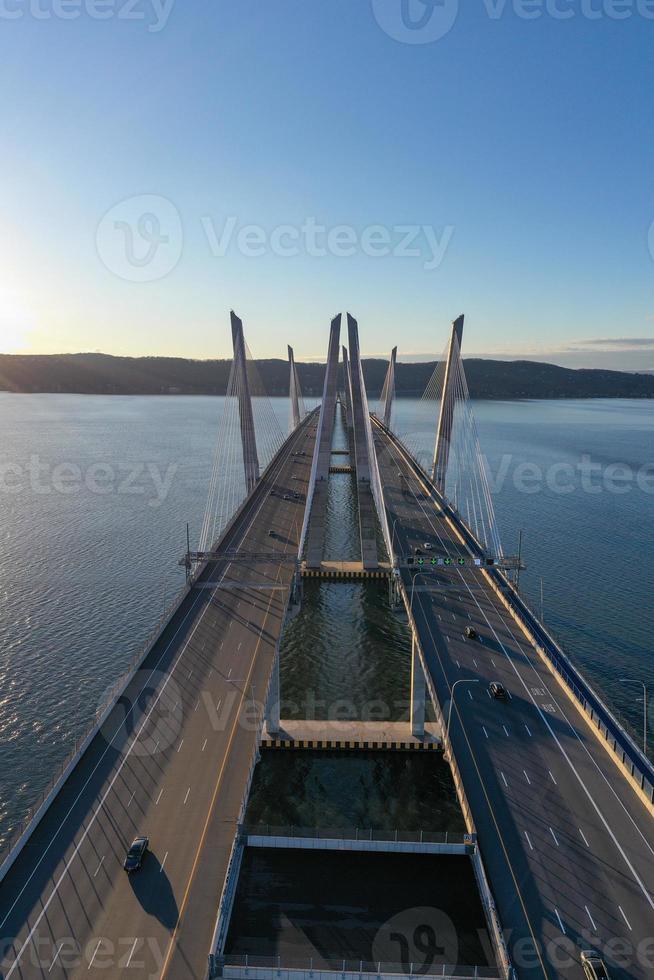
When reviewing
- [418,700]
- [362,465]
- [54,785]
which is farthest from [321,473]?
[54,785]

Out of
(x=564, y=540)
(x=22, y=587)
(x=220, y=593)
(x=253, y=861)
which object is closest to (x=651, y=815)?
(x=253, y=861)

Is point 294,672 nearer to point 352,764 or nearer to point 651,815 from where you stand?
point 352,764

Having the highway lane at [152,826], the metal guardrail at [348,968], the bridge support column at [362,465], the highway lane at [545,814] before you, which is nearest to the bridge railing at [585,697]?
the highway lane at [545,814]

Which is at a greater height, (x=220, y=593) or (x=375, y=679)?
(x=220, y=593)

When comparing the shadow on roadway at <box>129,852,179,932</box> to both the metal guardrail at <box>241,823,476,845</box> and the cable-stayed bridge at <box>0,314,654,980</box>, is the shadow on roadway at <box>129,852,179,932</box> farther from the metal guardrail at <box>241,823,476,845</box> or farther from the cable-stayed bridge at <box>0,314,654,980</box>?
the metal guardrail at <box>241,823,476,845</box>

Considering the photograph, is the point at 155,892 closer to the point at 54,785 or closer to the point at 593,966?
the point at 54,785

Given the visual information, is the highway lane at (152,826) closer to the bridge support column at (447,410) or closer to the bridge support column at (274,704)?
the bridge support column at (274,704)
